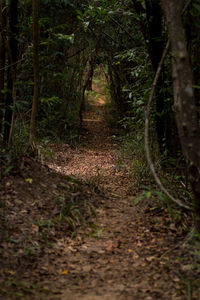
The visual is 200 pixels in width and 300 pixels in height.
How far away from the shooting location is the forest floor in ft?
7.77

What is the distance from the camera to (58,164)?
6.50 meters

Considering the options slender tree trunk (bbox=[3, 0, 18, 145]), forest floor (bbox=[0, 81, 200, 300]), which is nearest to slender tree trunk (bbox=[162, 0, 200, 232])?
forest floor (bbox=[0, 81, 200, 300])

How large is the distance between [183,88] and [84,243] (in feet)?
5.79

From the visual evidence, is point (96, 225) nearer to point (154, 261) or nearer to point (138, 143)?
point (154, 261)

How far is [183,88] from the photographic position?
2.54m

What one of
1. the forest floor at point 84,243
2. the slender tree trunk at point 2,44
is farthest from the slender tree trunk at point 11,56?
the forest floor at point 84,243

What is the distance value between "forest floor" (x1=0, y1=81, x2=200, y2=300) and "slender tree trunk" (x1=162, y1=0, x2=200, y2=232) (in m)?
0.81

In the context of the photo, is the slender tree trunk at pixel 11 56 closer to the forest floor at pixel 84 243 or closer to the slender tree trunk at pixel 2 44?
the slender tree trunk at pixel 2 44

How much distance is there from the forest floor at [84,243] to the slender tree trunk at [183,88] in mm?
809

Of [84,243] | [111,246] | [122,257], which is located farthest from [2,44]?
[122,257]

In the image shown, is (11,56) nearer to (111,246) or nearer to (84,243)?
(84,243)

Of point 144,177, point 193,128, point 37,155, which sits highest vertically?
point 193,128

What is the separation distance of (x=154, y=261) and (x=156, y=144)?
2391 millimetres

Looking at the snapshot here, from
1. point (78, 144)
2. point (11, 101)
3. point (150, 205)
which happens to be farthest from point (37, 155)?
point (78, 144)
